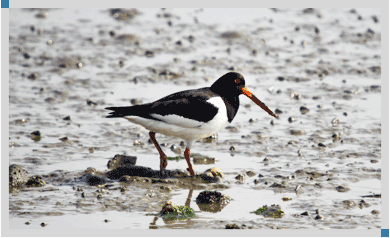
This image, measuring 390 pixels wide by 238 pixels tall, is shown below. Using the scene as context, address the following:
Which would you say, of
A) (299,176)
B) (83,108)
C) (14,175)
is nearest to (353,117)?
(299,176)

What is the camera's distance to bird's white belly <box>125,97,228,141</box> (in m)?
7.24

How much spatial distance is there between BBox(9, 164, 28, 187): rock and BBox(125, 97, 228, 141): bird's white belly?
58.9 inches

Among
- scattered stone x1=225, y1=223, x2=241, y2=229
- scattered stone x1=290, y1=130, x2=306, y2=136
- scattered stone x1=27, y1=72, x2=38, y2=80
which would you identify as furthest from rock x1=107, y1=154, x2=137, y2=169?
scattered stone x1=27, y1=72, x2=38, y2=80

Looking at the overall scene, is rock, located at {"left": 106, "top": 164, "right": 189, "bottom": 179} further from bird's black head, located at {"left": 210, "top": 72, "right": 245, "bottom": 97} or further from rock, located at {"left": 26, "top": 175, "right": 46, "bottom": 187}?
bird's black head, located at {"left": 210, "top": 72, "right": 245, "bottom": 97}

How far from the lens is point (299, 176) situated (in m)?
7.36

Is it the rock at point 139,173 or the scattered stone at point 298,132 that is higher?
the scattered stone at point 298,132

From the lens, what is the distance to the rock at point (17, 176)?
6.70m

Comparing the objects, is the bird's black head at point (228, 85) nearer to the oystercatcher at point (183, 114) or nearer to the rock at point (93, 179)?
the oystercatcher at point (183, 114)

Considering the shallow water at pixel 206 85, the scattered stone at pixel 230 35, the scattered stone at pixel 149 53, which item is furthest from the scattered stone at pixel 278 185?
the scattered stone at pixel 230 35

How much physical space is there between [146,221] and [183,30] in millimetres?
9612

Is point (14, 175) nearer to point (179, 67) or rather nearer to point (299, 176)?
point (299, 176)

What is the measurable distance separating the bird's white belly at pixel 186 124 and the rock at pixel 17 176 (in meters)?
1.49

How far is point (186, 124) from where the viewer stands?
23.8ft

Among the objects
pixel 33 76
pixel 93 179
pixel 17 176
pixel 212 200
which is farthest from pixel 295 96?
pixel 17 176
